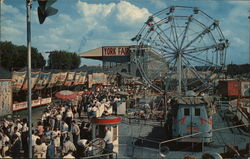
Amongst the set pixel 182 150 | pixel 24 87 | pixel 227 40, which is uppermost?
pixel 227 40

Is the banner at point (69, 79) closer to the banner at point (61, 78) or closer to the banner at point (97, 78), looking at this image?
the banner at point (61, 78)

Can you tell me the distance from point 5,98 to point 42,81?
5.96 meters

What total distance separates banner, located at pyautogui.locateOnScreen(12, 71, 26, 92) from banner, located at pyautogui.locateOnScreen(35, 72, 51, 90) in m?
3.05

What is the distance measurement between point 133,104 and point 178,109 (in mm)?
14730

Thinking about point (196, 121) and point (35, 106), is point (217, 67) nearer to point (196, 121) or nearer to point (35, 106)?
point (196, 121)

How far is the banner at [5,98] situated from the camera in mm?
19953

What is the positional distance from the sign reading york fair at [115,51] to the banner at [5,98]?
67.7 meters

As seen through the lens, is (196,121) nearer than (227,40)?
Yes

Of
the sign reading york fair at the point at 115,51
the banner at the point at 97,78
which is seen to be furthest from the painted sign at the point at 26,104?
the sign reading york fair at the point at 115,51

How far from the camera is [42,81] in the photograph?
2612 centimetres

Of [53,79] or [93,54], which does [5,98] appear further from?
[93,54]

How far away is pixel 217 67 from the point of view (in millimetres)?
25469

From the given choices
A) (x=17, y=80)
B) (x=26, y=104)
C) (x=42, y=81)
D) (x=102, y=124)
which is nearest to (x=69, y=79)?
(x=42, y=81)

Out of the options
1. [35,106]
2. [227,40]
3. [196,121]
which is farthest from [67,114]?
[227,40]
